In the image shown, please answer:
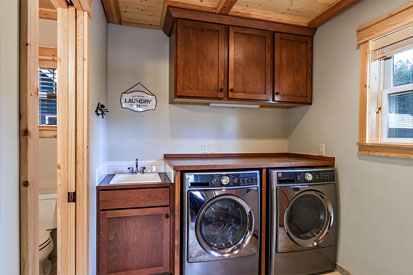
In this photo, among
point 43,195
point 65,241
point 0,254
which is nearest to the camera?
point 0,254

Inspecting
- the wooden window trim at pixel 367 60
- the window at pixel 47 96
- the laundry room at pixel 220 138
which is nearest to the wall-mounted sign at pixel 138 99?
the laundry room at pixel 220 138

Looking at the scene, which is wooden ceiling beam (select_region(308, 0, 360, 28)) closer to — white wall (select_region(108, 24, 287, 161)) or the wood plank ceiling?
the wood plank ceiling

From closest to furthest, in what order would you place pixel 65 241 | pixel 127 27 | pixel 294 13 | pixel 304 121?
pixel 65 241, pixel 294 13, pixel 127 27, pixel 304 121

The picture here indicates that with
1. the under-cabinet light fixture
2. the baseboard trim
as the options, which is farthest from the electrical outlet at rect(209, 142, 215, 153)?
the baseboard trim

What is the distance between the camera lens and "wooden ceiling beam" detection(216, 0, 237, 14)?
204 cm

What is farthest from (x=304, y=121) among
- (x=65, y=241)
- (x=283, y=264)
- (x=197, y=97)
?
(x=65, y=241)

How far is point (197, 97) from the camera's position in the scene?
2.28 meters

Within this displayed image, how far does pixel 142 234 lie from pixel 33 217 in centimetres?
142

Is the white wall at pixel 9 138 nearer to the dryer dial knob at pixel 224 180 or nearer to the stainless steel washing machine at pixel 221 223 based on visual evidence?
the stainless steel washing machine at pixel 221 223

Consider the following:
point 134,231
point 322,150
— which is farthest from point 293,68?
point 134,231

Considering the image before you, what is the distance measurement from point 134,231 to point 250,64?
1961mm

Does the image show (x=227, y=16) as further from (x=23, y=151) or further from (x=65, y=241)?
(x=65, y=241)

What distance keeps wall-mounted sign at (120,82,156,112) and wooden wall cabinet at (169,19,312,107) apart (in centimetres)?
33

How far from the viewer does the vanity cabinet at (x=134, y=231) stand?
6.23 ft
